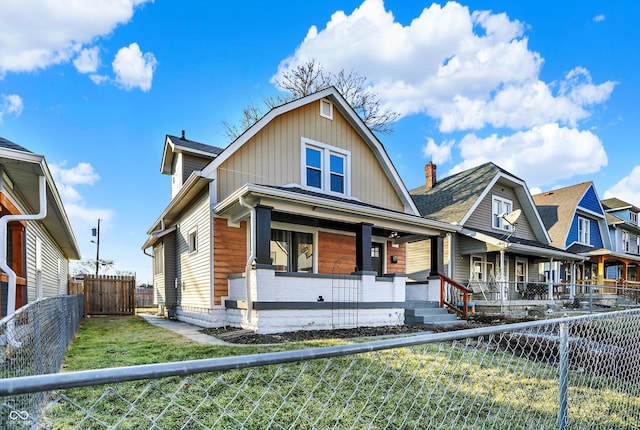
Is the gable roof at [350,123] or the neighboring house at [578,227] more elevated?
the gable roof at [350,123]

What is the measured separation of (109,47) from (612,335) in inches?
592

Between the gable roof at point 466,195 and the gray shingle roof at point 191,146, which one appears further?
the gable roof at point 466,195

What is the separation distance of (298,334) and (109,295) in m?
12.1

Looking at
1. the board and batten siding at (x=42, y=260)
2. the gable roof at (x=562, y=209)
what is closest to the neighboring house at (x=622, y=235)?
the gable roof at (x=562, y=209)

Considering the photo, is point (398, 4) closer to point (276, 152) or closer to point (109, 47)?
point (276, 152)

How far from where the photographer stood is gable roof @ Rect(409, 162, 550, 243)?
16.3 m

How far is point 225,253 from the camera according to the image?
9.73 m

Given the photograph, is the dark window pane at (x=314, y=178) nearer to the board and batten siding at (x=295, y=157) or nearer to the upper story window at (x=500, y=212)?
the board and batten siding at (x=295, y=157)

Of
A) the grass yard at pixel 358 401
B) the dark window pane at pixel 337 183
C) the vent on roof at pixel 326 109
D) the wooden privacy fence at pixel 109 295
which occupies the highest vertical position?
the vent on roof at pixel 326 109

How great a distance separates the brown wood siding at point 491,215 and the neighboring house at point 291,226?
15.7ft

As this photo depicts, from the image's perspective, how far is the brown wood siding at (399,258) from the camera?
1338 centimetres

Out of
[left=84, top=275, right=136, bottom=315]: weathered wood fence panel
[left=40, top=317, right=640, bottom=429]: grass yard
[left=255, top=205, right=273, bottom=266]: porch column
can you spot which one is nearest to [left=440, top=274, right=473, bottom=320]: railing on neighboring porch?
[left=255, top=205, right=273, bottom=266]: porch column

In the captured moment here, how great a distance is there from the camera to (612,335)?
15.9ft

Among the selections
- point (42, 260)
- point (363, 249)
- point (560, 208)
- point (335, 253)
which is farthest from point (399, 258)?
point (560, 208)
